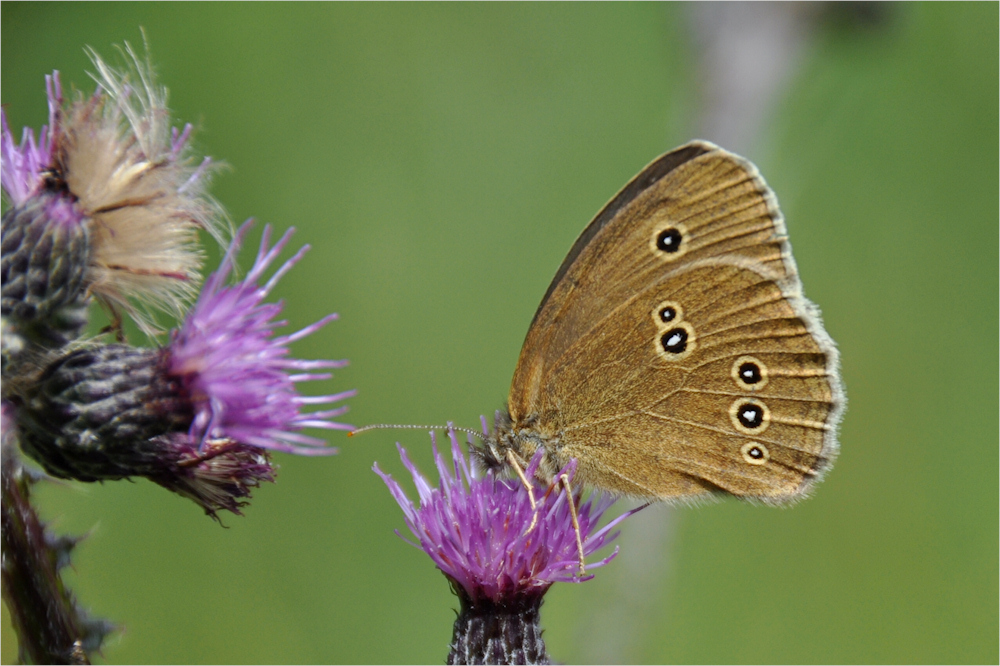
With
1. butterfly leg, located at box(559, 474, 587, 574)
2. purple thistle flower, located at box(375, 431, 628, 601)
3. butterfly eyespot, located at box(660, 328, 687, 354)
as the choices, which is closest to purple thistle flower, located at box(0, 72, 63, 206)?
purple thistle flower, located at box(375, 431, 628, 601)

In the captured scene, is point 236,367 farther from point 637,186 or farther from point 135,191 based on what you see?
point 637,186

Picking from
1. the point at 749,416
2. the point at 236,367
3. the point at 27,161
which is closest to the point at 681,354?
the point at 749,416

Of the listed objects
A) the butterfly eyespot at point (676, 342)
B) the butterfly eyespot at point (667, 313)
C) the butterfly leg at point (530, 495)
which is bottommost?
the butterfly leg at point (530, 495)

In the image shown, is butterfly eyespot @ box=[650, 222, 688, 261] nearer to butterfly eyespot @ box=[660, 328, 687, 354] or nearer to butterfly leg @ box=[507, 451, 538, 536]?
butterfly eyespot @ box=[660, 328, 687, 354]

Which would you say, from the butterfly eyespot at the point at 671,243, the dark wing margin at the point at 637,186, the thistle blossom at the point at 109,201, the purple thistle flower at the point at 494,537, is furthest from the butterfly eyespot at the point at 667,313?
the thistle blossom at the point at 109,201

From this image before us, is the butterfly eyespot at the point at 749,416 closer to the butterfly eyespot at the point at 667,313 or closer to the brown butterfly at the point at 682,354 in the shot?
the brown butterfly at the point at 682,354

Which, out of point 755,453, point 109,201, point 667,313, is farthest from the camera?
point 667,313

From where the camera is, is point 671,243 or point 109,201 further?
point 671,243
